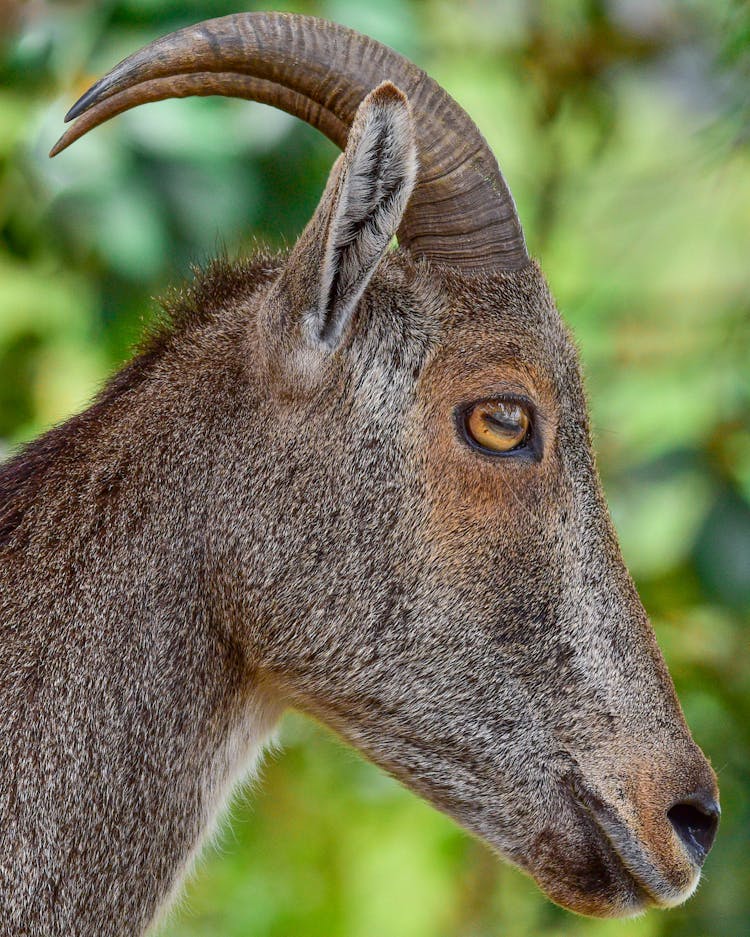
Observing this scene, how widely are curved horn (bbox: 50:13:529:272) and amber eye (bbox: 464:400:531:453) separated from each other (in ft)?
1.42

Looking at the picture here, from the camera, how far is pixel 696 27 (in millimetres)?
7000

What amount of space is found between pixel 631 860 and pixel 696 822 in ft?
0.71

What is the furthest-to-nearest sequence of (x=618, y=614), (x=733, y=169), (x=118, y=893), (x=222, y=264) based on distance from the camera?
(x=733, y=169)
(x=222, y=264)
(x=618, y=614)
(x=118, y=893)

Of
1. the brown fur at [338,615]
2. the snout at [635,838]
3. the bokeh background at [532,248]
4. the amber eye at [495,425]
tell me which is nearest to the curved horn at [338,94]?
the brown fur at [338,615]

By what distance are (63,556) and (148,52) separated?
1270mm

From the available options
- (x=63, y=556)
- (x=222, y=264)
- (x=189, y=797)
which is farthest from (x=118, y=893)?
(x=222, y=264)

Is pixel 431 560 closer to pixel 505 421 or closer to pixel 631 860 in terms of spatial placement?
pixel 505 421

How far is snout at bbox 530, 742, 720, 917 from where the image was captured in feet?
11.0

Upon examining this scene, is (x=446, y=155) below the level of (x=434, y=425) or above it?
above


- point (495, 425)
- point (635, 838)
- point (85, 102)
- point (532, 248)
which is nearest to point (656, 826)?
point (635, 838)

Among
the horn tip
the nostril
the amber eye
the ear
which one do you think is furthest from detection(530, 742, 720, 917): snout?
the horn tip

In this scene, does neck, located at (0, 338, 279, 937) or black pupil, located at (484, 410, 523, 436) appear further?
black pupil, located at (484, 410, 523, 436)

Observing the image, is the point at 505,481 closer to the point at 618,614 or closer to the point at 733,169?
the point at 618,614

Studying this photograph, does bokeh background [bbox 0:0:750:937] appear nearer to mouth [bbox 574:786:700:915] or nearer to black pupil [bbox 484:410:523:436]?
mouth [bbox 574:786:700:915]
